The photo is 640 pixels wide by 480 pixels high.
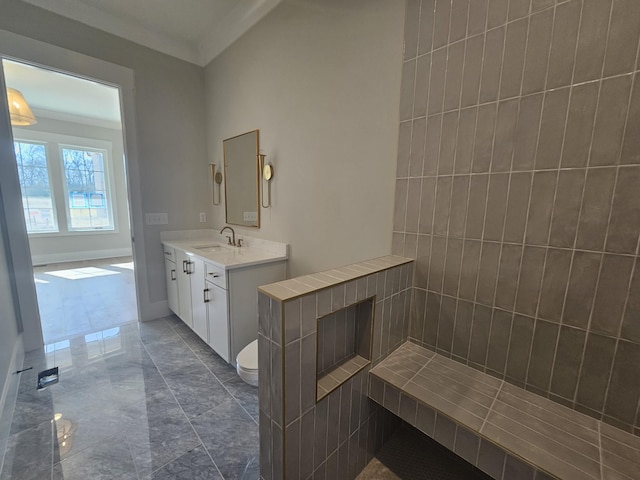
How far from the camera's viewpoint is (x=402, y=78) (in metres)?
1.41

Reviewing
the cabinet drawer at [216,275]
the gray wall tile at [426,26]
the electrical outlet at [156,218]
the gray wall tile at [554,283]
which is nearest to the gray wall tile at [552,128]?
the gray wall tile at [554,283]

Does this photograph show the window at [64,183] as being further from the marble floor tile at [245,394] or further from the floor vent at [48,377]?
the marble floor tile at [245,394]

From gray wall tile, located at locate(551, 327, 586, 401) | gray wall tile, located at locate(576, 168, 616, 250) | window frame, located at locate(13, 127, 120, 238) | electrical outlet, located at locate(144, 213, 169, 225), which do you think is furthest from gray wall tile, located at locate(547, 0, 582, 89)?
window frame, located at locate(13, 127, 120, 238)

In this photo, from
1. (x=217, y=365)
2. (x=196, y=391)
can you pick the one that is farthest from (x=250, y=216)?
(x=196, y=391)

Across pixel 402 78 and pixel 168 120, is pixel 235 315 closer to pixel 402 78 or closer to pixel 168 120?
pixel 402 78

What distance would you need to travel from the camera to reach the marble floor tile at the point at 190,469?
Result: 1.26 metres

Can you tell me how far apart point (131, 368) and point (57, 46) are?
2719mm

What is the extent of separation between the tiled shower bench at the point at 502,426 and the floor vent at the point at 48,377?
7.46 ft

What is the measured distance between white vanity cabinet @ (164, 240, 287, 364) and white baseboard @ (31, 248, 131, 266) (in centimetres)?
522

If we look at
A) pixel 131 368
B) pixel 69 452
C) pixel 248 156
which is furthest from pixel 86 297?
pixel 248 156

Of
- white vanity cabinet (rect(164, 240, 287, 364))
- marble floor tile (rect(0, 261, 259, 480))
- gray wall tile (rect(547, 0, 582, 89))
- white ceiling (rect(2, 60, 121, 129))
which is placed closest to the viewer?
gray wall tile (rect(547, 0, 582, 89))

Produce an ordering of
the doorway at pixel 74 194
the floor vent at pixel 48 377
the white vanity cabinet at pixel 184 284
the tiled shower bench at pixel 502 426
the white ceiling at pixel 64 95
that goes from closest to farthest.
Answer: the tiled shower bench at pixel 502 426 < the floor vent at pixel 48 377 < the white vanity cabinet at pixel 184 284 < the white ceiling at pixel 64 95 < the doorway at pixel 74 194

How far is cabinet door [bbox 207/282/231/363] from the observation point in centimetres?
196

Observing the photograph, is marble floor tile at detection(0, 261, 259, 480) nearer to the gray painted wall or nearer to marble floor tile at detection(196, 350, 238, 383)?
marble floor tile at detection(196, 350, 238, 383)
